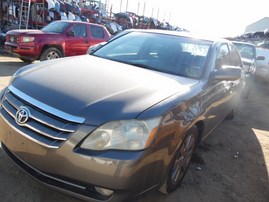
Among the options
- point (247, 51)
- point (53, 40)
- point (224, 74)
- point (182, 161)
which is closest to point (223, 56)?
point (224, 74)

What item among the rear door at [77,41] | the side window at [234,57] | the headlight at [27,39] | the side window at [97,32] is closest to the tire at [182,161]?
the side window at [234,57]

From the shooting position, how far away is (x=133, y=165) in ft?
6.76

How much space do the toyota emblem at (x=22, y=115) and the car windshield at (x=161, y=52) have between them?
154 centimetres

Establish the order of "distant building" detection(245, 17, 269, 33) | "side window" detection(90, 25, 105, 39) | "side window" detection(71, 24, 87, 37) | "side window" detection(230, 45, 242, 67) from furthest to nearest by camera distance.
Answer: "distant building" detection(245, 17, 269, 33), "side window" detection(90, 25, 105, 39), "side window" detection(71, 24, 87, 37), "side window" detection(230, 45, 242, 67)

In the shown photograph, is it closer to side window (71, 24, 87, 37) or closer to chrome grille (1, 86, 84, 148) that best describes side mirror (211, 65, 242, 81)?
chrome grille (1, 86, 84, 148)

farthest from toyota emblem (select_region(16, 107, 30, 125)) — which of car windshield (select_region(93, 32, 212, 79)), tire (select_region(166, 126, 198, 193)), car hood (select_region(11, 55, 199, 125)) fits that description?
car windshield (select_region(93, 32, 212, 79))

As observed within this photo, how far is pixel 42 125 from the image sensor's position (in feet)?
7.21

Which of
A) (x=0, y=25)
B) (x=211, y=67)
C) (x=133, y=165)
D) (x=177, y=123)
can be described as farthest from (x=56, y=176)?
(x=0, y=25)

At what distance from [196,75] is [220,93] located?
A: 26.9 inches

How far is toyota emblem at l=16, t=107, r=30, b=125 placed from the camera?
227 cm

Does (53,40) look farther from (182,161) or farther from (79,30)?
(182,161)

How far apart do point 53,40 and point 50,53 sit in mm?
417

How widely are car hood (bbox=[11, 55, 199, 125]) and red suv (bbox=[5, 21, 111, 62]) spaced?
6063mm

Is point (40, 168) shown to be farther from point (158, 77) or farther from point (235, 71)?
point (235, 71)
